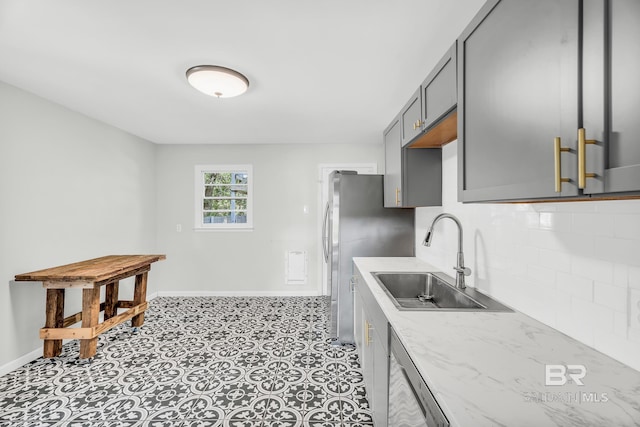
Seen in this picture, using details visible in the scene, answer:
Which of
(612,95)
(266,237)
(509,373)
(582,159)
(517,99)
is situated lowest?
(509,373)

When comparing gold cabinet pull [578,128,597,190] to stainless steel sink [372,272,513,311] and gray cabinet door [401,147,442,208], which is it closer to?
stainless steel sink [372,272,513,311]

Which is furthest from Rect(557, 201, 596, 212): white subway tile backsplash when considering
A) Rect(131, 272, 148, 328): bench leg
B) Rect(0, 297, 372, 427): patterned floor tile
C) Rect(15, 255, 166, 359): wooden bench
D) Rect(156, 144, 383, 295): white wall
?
Rect(131, 272, 148, 328): bench leg

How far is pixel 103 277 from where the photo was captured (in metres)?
2.44

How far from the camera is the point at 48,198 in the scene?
271cm

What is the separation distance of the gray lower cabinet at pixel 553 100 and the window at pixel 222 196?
381 cm

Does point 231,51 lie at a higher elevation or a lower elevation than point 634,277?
higher

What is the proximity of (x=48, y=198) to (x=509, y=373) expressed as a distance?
371 cm

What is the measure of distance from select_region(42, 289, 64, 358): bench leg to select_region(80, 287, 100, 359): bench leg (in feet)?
0.82

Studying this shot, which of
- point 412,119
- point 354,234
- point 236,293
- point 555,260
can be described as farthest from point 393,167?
point 236,293

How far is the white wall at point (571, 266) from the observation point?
88 centimetres

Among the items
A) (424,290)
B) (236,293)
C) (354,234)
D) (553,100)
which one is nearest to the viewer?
(553,100)

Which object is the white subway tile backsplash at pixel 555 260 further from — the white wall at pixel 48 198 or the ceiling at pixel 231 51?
the white wall at pixel 48 198

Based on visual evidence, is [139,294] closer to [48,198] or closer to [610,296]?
[48,198]

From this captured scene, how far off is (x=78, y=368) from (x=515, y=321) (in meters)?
3.24
